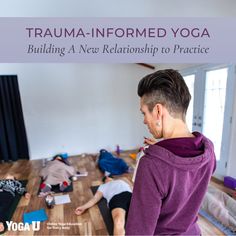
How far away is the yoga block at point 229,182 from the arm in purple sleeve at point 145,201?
91.1 inches

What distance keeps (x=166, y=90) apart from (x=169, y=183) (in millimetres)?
256

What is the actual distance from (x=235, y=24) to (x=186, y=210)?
0.93 meters

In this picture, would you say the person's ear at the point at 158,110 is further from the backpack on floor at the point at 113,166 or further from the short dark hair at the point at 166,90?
the backpack on floor at the point at 113,166

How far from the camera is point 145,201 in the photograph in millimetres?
495

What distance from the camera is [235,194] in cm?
217

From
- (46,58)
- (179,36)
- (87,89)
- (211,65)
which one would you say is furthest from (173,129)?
(87,89)

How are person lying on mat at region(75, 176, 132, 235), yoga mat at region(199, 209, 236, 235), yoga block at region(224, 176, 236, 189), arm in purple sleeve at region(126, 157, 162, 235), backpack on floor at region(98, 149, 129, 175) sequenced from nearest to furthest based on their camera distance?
1. arm in purple sleeve at region(126, 157, 162, 235)
2. person lying on mat at region(75, 176, 132, 235)
3. yoga mat at region(199, 209, 236, 235)
4. yoga block at region(224, 176, 236, 189)
5. backpack on floor at region(98, 149, 129, 175)

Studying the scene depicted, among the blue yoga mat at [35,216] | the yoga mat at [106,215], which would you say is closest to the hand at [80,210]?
the yoga mat at [106,215]

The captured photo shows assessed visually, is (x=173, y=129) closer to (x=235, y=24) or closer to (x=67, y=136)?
(x=235, y=24)

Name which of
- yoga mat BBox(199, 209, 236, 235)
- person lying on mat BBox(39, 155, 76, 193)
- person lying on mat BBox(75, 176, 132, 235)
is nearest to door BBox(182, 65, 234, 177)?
yoga mat BBox(199, 209, 236, 235)

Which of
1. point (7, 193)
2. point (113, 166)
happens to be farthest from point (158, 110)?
point (113, 166)

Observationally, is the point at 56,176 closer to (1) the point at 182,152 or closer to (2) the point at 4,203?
(2) the point at 4,203

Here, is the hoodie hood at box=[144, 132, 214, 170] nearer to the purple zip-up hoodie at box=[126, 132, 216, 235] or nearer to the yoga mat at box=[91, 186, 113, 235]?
the purple zip-up hoodie at box=[126, 132, 216, 235]

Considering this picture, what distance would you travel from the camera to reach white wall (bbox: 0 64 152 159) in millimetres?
3521
